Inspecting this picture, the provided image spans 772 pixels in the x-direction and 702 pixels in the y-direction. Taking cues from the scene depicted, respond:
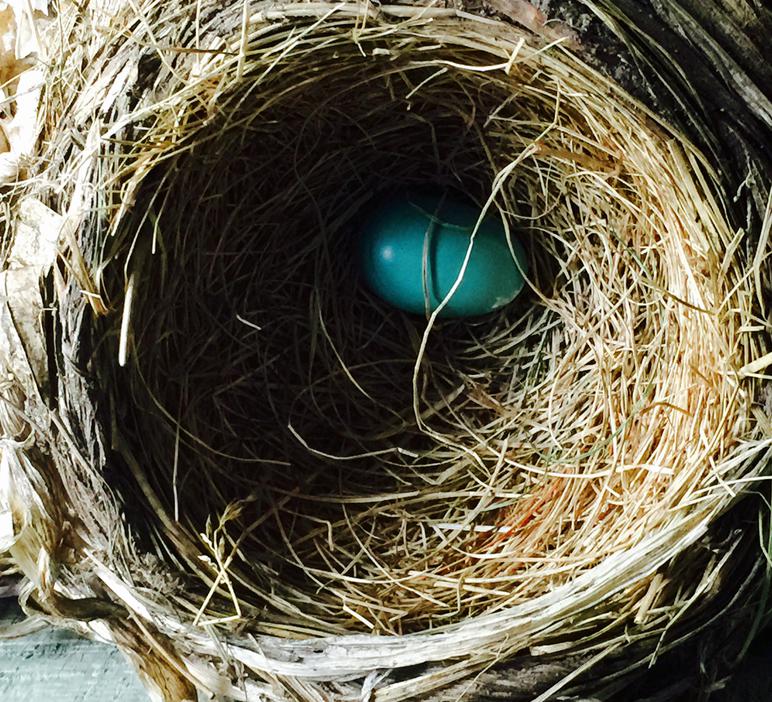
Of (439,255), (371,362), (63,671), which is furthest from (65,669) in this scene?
(439,255)

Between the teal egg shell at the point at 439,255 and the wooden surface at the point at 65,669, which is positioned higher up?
the teal egg shell at the point at 439,255

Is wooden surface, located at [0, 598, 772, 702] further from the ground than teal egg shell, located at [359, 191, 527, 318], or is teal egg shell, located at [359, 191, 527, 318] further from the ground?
teal egg shell, located at [359, 191, 527, 318]

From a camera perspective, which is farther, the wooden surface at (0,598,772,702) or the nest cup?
the wooden surface at (0,598,772,702)

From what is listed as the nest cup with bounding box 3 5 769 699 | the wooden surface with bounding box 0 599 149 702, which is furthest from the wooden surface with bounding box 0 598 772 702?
the nest cup with bounding box 3 5 769 699

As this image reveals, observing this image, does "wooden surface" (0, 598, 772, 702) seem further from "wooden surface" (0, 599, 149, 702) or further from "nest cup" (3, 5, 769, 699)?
"nest cup" (3, 5, 769, 699)

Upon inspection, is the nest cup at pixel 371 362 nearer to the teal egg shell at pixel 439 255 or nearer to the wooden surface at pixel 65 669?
the teal egg shell at pixel 439 255

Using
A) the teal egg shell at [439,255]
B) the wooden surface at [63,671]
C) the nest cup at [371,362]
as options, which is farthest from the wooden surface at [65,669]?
the teal egg shell at [439,255]

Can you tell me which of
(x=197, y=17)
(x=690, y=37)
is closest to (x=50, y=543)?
(x=197, y=17)
